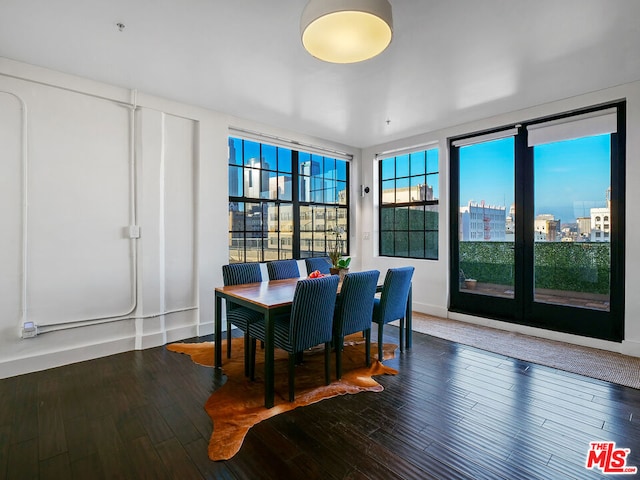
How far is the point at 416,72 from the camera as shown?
3039 mm

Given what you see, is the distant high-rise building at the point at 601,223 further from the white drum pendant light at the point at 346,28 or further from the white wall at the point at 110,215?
the white drum pendant light at the point at 346,28

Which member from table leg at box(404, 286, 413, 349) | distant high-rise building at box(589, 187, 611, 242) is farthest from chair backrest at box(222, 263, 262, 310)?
distant high-rise building at box(589, 187, 611, 242)

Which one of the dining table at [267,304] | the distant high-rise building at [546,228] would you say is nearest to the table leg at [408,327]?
the dining table at [267,304]

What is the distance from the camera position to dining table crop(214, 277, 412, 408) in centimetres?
237

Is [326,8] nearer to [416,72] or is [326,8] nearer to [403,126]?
[416,72]

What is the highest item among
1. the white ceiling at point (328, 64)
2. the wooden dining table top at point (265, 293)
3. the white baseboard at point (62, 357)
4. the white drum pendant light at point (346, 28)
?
the white ceiling at point (328, 64)

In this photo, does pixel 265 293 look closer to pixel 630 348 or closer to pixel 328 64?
pixel 328 64

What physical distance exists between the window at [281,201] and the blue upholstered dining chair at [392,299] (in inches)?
81.9

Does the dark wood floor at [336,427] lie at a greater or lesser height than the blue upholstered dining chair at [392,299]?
lesser

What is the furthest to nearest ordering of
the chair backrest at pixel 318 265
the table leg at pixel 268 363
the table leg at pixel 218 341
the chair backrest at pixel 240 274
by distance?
the chair backrest at pixel 318 265, the chair backrest at pixel 240 274, the table leg at pixel 218 341, the table leg at pixel 268 363

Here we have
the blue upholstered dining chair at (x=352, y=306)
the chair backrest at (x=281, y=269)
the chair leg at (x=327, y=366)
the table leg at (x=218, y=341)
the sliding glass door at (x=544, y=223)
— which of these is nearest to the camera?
the chair leg at (x=327, y=366)

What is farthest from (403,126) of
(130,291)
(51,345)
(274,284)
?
(51,345)

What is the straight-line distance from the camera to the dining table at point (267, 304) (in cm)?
237

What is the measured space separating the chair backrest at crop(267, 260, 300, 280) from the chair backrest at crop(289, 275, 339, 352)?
1.34 metres
